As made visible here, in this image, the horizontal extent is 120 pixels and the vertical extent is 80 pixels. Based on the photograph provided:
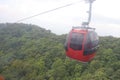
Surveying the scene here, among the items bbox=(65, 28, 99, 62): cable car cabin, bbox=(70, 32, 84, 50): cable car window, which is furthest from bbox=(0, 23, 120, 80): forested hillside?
bbox=(70, 32, 84, 50): cable car window

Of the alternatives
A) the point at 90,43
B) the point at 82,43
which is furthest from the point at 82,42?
the point at 90,43

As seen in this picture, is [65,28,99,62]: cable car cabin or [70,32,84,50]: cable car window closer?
[65,28,99,62]: cable car cabin

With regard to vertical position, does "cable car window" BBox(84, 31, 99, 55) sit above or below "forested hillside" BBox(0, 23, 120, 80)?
above

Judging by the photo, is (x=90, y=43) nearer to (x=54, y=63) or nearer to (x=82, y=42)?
(x=82, y=42)

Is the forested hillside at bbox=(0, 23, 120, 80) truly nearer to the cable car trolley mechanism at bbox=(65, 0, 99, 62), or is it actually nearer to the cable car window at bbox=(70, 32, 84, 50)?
the cable car trolley mechanism at bbox=(65, 0, 99, 62)

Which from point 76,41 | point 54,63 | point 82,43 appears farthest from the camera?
point 54,63

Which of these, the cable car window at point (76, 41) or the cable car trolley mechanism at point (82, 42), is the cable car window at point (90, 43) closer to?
the cable car trolley mechanism at point (82, 42)

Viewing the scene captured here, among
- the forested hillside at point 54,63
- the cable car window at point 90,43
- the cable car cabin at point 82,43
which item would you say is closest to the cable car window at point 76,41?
the cable car cabin at point 82,43
